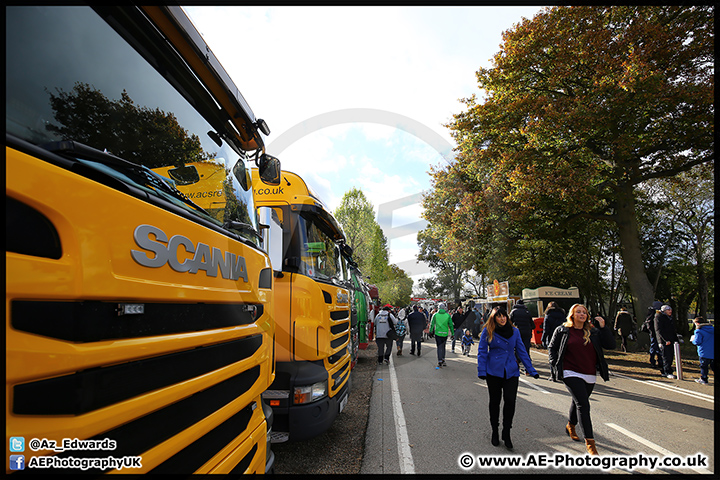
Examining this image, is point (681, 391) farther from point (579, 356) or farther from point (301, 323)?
point (301, 323)

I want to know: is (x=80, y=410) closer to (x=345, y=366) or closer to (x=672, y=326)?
(x=345, y=366)

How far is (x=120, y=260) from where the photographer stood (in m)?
1.39

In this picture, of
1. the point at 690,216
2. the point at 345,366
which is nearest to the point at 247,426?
the point at 345,366

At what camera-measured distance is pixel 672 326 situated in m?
9.42

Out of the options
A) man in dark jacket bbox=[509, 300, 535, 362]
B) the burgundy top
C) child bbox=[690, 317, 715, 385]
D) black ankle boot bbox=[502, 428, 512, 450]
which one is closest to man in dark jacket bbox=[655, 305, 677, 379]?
child bbox=[690, 317, 715, 385]

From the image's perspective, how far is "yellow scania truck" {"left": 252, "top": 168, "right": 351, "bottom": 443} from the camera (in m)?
3.84

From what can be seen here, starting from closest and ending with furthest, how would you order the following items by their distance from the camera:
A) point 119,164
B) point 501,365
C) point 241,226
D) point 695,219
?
point 119,164 < point 241,226 < point 501,365 < point 695,219

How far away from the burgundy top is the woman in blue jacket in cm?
49

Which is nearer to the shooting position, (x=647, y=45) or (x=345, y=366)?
(x=345, y=366)

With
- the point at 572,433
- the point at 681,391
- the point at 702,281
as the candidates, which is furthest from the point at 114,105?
the point at 702,281

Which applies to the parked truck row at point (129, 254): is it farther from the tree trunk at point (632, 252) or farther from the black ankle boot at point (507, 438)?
the tree trunk at point (632, 252)

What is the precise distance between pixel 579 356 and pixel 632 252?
1167 centimetres

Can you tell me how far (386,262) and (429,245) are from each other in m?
7.74

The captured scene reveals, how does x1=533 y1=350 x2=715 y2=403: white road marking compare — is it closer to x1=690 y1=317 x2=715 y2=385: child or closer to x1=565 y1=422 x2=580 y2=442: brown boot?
x1=690 y1=317 x2=715 y2=385: child
